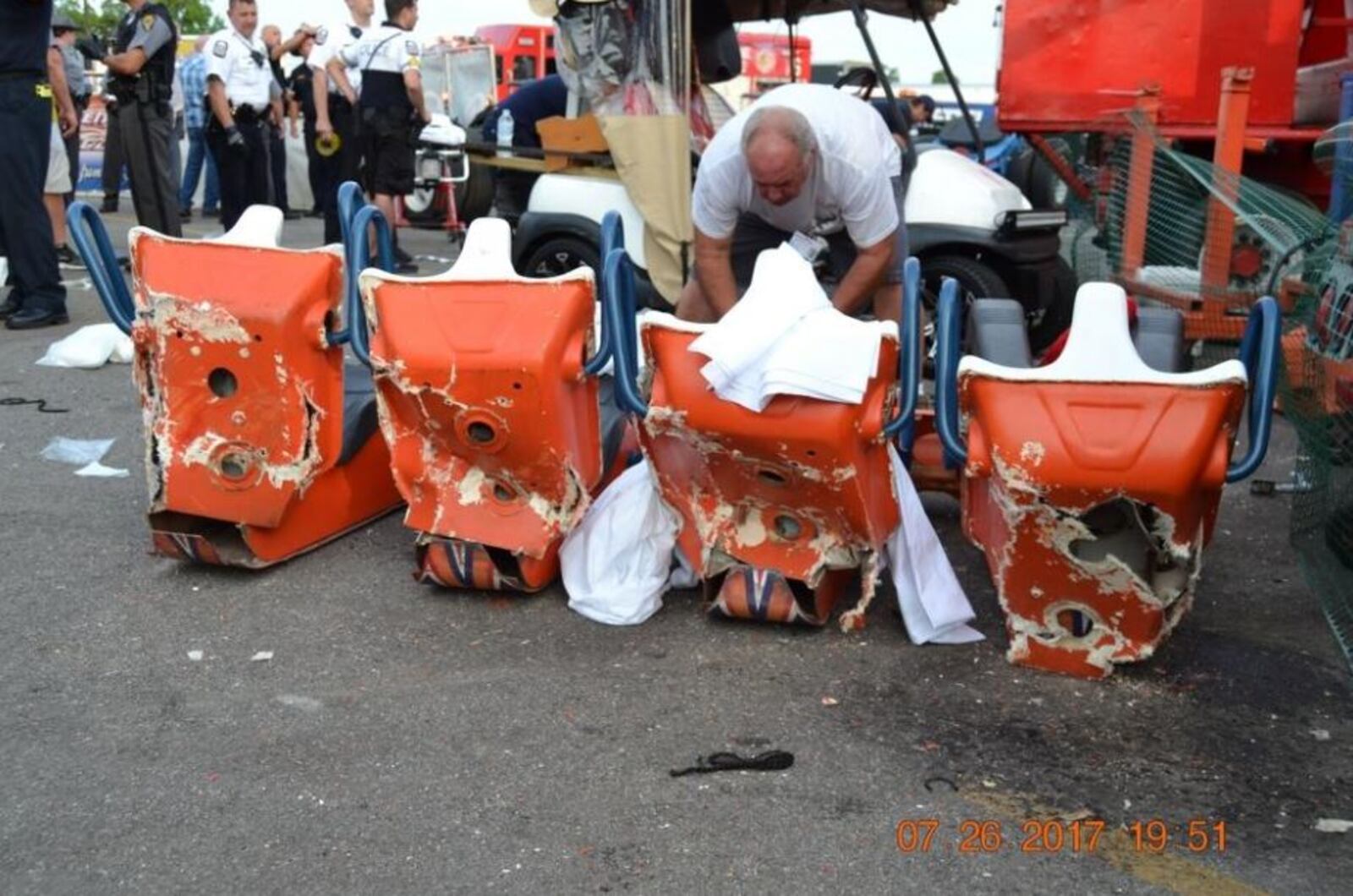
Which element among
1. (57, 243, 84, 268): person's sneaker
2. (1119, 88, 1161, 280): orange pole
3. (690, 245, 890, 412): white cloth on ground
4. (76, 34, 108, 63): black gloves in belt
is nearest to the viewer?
(690, 245, 890, 412): white cloth on ground

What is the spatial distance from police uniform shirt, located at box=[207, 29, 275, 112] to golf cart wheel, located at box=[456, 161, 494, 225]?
2.48 metres

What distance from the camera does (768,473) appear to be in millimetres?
3777

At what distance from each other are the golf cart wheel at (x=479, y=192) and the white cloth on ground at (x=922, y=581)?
21.1 feet

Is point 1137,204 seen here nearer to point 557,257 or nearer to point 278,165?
point 557,257

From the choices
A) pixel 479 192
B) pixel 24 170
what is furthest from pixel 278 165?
pixel 24 170

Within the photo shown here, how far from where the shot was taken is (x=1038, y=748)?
3279mm

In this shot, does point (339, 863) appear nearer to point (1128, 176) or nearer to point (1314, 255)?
point (1314, 255)

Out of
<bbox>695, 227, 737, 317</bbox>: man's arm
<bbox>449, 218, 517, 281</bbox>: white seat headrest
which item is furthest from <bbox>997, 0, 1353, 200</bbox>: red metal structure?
<bbox>449, 218, 517, 281</bbox>: white seat headrest

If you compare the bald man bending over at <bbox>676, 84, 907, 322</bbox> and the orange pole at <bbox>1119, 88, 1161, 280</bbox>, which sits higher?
the bald man bending over at <bbox>676, 84, 907, 322</bbox>

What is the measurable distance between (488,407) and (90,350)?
159 inches

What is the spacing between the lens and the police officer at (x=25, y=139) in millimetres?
7188

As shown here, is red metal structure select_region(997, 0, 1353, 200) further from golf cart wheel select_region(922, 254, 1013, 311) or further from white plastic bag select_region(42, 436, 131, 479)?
white plastic bag select_region(42, 436, 131, 479)

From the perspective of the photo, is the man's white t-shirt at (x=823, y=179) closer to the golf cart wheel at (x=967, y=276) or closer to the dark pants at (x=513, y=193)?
the golf cart wheel at (x=967, y=276)

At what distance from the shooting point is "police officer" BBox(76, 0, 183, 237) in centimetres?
835
